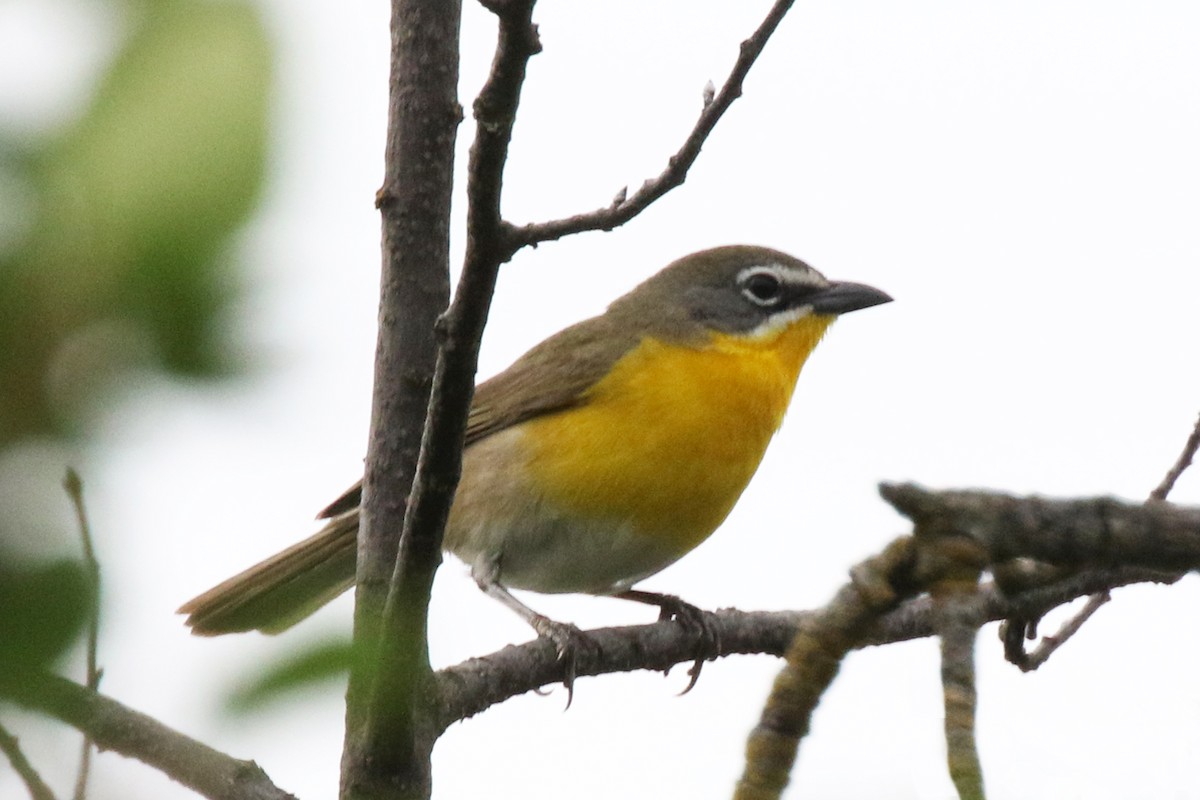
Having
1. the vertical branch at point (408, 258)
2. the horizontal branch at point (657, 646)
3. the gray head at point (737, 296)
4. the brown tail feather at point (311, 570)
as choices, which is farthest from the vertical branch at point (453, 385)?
the gray head at point (737, 296)

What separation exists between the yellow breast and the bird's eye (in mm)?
745

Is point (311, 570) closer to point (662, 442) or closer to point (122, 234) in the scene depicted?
A: point (662, 442)

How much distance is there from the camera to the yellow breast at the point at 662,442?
6648mm

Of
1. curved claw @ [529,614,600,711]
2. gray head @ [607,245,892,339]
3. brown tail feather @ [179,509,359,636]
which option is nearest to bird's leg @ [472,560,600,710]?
curved claw @ [529,614,600,711]

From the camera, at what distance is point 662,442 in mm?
6746

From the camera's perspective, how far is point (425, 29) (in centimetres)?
444

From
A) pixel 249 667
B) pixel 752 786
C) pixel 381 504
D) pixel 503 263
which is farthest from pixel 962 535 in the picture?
pixel 381 504

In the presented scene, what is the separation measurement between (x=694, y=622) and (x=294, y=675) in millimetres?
5420

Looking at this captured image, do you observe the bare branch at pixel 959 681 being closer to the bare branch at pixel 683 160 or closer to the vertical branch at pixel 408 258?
the bare branch at pixel 683 160

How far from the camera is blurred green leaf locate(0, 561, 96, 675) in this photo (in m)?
0.95

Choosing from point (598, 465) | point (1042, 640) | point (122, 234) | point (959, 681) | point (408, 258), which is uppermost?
point (598, 465)

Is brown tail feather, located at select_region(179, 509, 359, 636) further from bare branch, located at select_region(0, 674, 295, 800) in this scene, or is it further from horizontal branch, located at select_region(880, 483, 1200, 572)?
horizontal branch, located at select_region(880, 483, 1200, 572)

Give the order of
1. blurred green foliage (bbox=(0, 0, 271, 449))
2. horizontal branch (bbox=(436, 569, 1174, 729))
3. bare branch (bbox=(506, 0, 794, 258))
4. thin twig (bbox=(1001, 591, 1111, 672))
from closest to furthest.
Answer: blurred green foliage (bbox=(0, 0, 271, 449)) < bare branch (bbox=(506, 0, 794, 258)) < horizontal branch (bbox=(436, 569, 1174, 729)) < thin twig (bbox=(1001, 591, 1111, 672))

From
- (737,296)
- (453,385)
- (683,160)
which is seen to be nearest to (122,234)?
(453,385)
